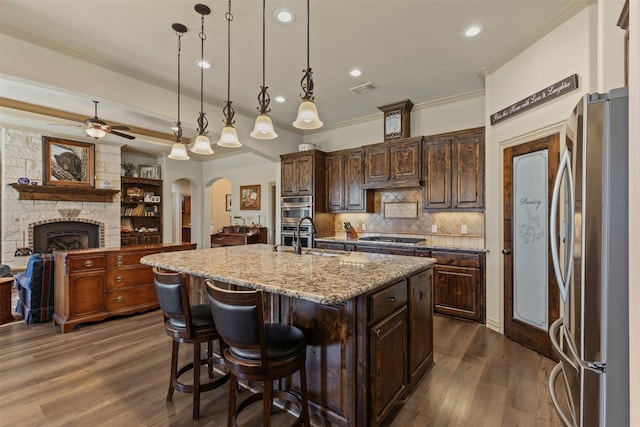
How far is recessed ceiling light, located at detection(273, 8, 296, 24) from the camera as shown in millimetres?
2551

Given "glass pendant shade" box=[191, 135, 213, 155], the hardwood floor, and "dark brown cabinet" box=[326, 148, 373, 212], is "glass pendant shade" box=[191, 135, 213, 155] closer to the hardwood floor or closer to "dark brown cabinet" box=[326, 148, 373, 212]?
the hardwood floor

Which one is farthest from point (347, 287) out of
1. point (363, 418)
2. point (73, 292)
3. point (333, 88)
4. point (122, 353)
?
point (73, 292)

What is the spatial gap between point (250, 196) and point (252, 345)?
6884mm

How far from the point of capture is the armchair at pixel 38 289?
3572 mm

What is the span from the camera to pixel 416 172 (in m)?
4.34

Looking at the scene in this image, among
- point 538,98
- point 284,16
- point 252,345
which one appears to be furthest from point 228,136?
point 538,98

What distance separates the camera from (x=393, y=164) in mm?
4570

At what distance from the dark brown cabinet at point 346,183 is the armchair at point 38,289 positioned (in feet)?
13.5

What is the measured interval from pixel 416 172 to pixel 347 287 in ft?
10.8

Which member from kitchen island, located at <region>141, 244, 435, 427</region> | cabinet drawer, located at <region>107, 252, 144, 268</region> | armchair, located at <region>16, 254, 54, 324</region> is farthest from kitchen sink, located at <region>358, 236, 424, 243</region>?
armchair, located at <region>16, 254, 54, 324</region>

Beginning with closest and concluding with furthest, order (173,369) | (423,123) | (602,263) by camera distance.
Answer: (602,263) → (173,369) → (423,123)

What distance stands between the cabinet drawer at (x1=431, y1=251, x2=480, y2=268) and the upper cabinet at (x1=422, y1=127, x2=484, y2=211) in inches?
26.5
